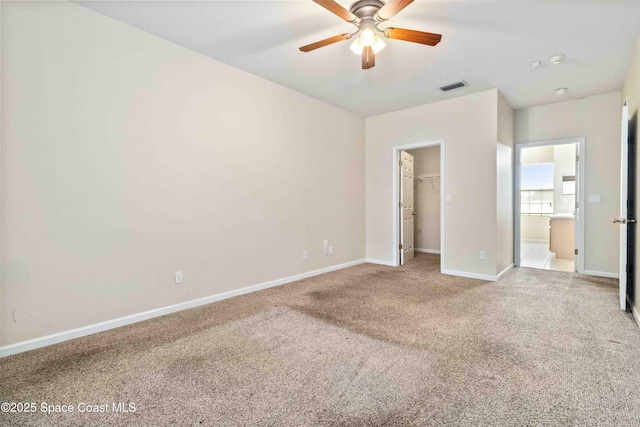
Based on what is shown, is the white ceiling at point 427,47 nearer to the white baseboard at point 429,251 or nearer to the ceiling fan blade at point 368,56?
the ceiling fan blade at point 368,56

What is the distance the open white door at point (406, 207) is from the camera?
5.29 metres

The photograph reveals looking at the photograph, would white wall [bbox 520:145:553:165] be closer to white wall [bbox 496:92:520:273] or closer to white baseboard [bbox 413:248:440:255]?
white wall [bbox 496:92:520:273]

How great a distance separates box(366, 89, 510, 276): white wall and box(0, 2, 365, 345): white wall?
195cm

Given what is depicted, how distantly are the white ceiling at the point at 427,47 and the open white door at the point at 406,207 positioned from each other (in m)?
1.49

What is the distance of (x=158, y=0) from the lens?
2.31m

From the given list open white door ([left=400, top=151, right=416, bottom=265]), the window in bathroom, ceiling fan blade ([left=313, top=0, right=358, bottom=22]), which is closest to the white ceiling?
ceiling fan blade ([left=313, top=0, right=358, bottom=22])

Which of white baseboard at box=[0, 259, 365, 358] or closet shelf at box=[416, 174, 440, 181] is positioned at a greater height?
closet shelf at box=[416, 174, 440, 181]

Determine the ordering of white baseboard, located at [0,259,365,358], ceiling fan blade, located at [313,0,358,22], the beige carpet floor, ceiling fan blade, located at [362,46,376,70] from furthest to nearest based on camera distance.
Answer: ceiling fan blade, located at [362,46,376,70]
white baseboard, located at [0,259,365,358]
ceiling fan blade, located at [313,0,358,22]
the beige carpet floor

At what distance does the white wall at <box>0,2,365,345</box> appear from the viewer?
2.17 metres

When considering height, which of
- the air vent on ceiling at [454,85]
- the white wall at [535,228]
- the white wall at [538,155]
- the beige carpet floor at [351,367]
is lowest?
the beige carpet floor at [351,367]

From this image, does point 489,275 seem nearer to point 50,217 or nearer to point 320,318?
point 320,318

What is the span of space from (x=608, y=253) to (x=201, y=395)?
5.60m

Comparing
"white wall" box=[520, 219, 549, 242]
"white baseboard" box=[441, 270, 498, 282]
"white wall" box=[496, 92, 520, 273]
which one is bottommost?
"white baseboard" box=[441, 270, 498, 282]

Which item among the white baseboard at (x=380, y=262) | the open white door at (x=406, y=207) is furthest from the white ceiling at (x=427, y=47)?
the white baseboard at (x=380, y=262)
